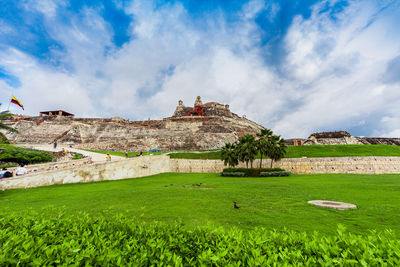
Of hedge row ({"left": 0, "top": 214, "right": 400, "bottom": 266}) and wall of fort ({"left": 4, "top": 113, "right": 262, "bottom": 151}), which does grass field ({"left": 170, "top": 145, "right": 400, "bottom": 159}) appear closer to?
wall of fort ({"left": 4, "top": 113, "right": 262, "bottom": 151})

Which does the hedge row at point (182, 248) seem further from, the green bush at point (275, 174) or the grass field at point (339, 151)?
the grass field at point (339, 151)

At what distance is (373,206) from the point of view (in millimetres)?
8586

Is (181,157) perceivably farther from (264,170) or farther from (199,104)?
(199,104)

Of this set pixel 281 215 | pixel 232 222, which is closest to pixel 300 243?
pixel 232 222

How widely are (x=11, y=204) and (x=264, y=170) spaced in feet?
83.4

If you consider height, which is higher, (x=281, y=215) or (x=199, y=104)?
(x=199, y=104)

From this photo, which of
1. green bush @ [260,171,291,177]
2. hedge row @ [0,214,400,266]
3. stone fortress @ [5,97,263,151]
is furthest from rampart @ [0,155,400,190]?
hedge row @ [0,214,400,266]

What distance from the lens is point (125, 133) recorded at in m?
53.5

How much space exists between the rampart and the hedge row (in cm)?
1630

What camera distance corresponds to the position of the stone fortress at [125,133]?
44.5 m

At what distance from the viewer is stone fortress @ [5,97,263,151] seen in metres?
44.5

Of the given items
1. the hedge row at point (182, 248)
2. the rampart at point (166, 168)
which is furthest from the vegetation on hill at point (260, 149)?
the hedge row at point (182, 248)

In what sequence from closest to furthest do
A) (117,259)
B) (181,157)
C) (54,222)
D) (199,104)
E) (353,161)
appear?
(117,259), (54,222), (353,161), (181,157), (199,104)

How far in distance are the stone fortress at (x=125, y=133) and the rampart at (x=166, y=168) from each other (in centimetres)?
1115
